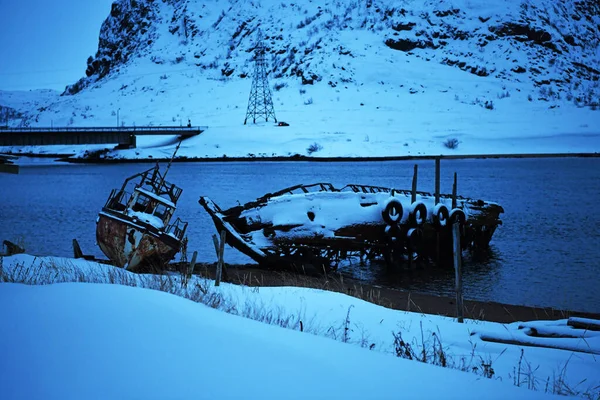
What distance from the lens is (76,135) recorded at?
86.7 m

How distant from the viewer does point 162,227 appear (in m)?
19.6

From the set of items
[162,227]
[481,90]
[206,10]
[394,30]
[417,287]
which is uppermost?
[206,10]

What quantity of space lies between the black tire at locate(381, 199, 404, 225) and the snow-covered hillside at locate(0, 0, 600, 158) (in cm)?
6710

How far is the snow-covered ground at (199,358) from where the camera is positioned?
5.59 meters

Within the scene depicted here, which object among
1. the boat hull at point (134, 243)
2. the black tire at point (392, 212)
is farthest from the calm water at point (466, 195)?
the boat hull at point (134, 243)

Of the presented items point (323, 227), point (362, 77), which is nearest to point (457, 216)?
point (323, 227)

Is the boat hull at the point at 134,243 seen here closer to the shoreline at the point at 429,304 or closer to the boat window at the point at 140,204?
the boat window at the point at 140,204

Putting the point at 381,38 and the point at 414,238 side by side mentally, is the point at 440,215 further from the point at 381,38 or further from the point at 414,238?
the point at 381,38

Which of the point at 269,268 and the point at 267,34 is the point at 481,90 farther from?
the point at 269,268

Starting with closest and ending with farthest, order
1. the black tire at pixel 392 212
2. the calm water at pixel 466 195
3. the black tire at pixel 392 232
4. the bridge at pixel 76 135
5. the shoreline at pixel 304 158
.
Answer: the calm water at pixel 466 195, the black tire at pixel 392 212, the black tire at pixel 392 232, the bridge at pixel 76 135, the shoreline at pixel 304 158

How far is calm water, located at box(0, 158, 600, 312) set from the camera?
2158cm

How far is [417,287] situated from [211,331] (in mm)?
14861

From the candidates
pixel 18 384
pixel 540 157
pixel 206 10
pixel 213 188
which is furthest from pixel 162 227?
pixel 206 10

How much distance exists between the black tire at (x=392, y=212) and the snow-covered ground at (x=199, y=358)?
14427 mm
